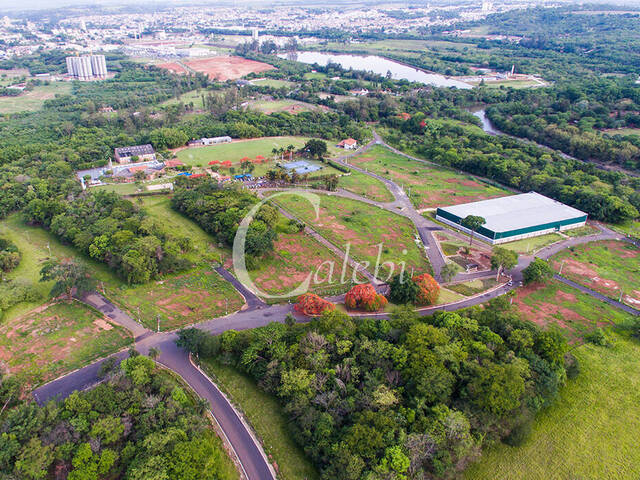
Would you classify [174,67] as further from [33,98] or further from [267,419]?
[267,419]

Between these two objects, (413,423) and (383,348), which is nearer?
(413,423)

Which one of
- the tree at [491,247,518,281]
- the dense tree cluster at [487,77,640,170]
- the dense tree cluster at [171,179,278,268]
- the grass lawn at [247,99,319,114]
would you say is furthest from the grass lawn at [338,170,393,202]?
the grass lawn at [247,99,319,114]

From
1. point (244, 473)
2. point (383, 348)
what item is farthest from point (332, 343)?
point (244, 473)

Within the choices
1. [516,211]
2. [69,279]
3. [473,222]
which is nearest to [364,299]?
[473,222]

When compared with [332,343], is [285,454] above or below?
below

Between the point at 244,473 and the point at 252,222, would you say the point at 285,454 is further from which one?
the point at 252,222

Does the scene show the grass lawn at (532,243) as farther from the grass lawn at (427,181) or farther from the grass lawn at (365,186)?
the grass lawn at (365,186)
